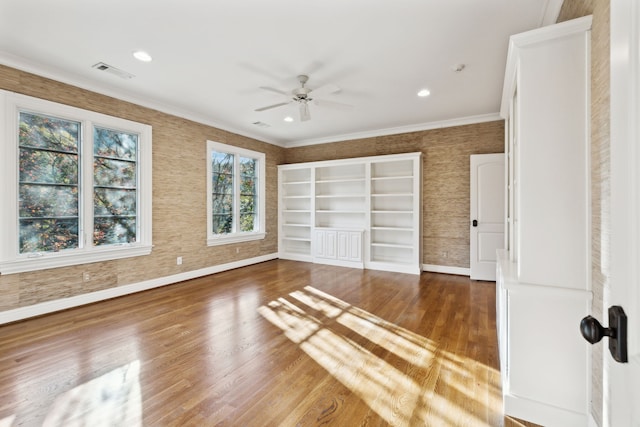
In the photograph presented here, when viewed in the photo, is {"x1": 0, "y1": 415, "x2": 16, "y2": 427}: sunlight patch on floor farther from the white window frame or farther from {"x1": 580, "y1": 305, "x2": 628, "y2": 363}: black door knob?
{"x1": 580, "y1": 305, "x2": 628, "y2": 363}: black door knob

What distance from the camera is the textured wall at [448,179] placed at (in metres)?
5.29

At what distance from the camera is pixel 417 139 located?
19.2 ft

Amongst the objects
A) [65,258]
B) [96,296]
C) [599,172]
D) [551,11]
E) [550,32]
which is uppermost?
[551,11]

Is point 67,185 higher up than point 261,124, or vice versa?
point 261,124

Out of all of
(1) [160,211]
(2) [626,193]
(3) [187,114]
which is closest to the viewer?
(2) [626,193]

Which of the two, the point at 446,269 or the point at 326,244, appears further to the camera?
the point at 326,244

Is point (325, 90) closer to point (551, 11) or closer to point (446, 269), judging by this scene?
point (551, 11)

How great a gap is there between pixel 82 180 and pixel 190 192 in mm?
1561

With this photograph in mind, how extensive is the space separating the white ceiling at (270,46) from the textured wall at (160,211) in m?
0.19

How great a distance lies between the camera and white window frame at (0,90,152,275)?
3191mm

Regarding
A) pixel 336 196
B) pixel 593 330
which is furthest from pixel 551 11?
pixel 336 196

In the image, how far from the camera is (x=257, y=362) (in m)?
2.43

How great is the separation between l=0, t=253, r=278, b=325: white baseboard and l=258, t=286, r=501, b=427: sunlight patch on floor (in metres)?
2.15

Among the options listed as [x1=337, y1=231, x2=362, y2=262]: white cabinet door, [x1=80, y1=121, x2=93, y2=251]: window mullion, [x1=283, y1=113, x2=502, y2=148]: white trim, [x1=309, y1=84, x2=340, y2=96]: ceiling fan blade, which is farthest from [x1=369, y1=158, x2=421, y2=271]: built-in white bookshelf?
[x1=80, y1=121, x2=93, y2=251]: window mullion
